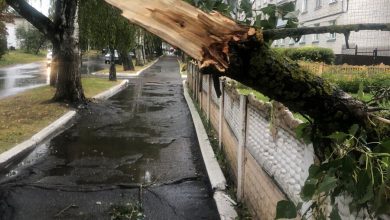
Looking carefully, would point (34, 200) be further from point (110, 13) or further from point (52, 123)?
point (110, 13)

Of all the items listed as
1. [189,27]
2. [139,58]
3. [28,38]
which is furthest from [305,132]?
[28,38]

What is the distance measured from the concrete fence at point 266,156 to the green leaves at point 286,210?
358mm

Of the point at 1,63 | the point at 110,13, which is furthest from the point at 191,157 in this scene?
the point at 1,63

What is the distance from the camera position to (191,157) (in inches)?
360

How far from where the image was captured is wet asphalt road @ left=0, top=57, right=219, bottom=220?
6070mm

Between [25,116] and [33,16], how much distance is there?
4117 millimetres

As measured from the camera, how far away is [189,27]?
2.53m

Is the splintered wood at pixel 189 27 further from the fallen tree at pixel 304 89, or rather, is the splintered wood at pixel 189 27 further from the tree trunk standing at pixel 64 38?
the tree trunk standing at pixel 64 38

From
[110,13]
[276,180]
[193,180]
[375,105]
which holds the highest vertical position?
[110,13]

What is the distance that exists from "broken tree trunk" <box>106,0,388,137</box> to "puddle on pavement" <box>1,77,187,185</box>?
4.86m

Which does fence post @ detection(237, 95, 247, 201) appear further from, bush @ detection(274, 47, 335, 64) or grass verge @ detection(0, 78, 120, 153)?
bush @ detection(274, 47, 335, 64)

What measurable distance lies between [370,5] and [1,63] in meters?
34.8

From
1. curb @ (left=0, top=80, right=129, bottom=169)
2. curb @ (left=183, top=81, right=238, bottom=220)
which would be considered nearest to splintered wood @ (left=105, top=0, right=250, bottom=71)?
curb @ (left=183, top=81, right=238, bottom=220)

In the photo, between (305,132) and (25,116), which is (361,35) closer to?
(25,116)
